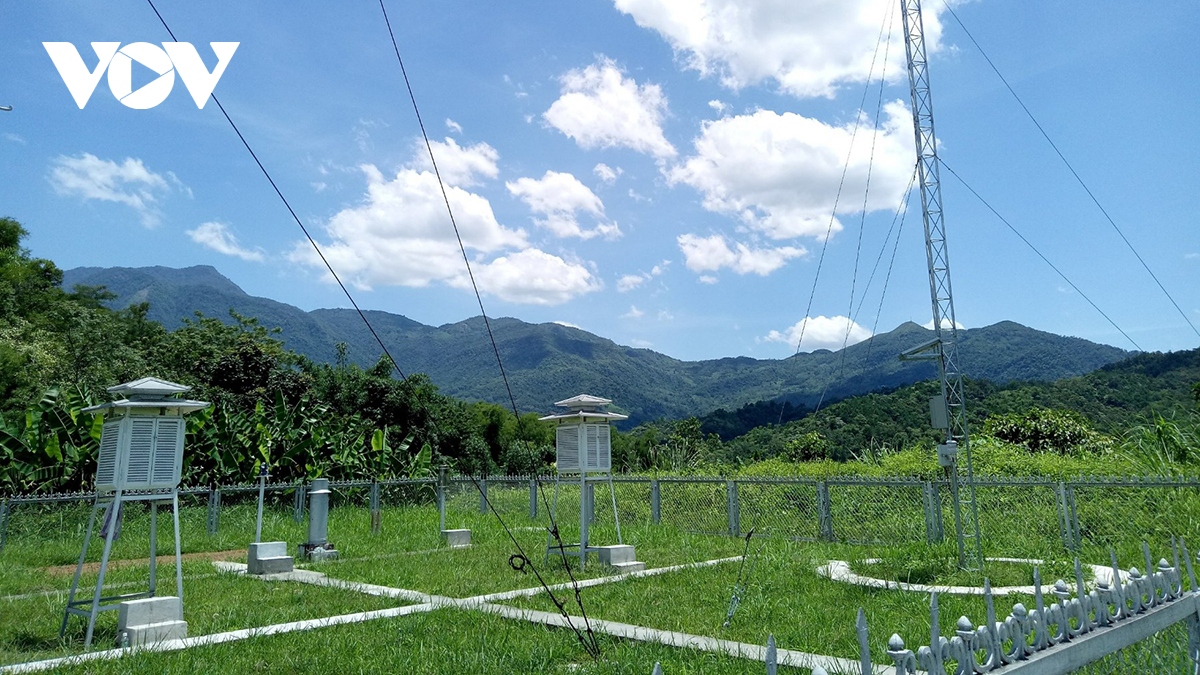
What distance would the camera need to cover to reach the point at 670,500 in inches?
685

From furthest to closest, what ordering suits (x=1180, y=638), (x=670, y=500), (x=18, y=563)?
(x=670, y=500), (x=18, y=563), (x=1180, y=638)

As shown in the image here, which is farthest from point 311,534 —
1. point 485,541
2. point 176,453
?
point 176,453

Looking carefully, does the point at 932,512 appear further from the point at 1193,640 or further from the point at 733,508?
the point at 1193,640

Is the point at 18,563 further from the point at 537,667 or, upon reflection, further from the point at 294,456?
the point at 537,667

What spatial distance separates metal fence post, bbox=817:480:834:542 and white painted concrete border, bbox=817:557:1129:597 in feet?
11.9

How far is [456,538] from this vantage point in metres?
14.6

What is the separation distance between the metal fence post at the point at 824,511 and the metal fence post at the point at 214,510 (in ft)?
40.9

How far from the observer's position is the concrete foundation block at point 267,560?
1134cm

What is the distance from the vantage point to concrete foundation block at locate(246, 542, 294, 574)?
447 inches

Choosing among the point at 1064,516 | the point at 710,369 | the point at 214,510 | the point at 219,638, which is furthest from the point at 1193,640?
the point at 710,369

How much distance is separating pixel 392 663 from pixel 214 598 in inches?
182

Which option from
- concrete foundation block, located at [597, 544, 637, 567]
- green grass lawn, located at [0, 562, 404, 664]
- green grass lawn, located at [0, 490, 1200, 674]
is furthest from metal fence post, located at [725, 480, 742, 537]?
green grass lawn, located at [0, 562, 404, 664]

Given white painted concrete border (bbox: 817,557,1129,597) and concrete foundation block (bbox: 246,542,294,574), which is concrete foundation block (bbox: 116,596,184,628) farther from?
white painted concrete border (bbox: 817,557,1129,597)

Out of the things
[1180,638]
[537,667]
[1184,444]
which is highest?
[1184,444]
